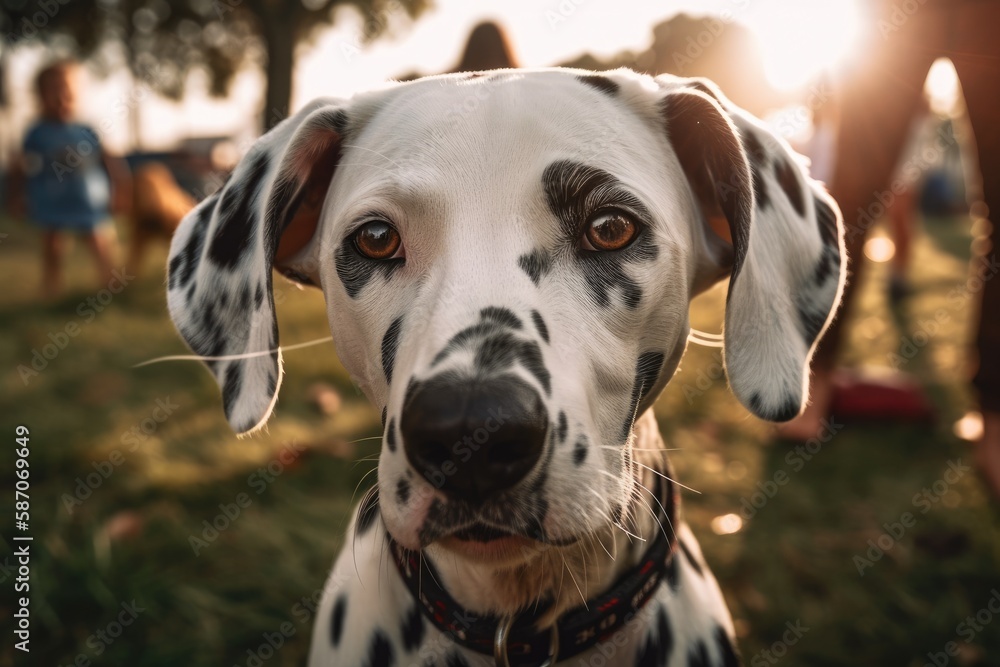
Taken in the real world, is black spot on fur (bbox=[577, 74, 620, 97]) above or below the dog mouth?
above

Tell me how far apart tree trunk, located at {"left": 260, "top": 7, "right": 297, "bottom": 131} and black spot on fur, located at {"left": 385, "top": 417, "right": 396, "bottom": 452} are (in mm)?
17026

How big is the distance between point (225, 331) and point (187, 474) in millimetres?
2685

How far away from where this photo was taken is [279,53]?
60.3 feet

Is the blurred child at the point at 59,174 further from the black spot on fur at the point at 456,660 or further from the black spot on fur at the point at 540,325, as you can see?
Result: the black spot on fur at the point at 540,325

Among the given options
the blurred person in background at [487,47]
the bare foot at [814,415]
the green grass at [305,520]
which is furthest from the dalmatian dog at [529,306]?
the blurred person in background at [487,47]

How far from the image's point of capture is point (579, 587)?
1812mm

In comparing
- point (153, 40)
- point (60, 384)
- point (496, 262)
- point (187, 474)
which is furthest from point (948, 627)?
point (153, 40)

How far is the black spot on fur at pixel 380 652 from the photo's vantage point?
6.26 ft

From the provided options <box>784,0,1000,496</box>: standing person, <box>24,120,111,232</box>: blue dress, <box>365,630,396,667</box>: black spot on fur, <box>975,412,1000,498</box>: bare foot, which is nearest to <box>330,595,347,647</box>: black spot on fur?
<box>365,630,396,667</box>: black spot on fur

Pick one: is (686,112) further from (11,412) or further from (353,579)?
(11,412)

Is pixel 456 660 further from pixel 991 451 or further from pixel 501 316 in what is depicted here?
pixel 991 451

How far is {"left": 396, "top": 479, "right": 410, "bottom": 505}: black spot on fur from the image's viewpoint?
57.2 inches

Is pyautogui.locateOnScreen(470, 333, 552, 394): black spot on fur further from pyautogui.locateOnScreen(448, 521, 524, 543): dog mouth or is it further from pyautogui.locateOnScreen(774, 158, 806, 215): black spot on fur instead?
pyautogui.locateOnScreen(774, 158, 806, 215): black spot on fur

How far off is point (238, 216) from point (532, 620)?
4.26ft
